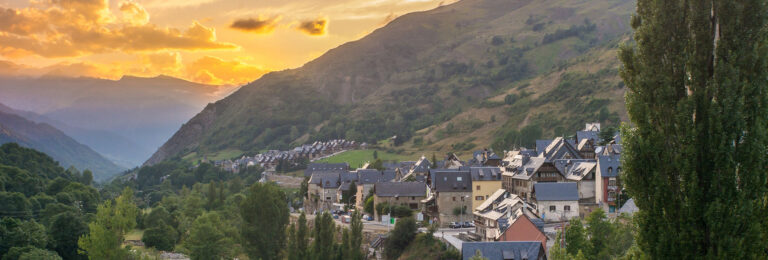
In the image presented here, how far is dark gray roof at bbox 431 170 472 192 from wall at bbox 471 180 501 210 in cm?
72

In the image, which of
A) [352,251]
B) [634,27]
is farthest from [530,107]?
[634,27]

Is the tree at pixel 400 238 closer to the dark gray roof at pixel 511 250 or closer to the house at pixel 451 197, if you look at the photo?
the house at pixel 451 197

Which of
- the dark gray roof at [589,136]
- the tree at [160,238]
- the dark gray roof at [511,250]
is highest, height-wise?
the dark gray roof at [589,136]

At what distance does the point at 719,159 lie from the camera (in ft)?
46.6

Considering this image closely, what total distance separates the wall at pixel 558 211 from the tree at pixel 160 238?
167 ft

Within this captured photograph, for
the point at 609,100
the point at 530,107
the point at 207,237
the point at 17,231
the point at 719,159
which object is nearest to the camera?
the point at 719,159

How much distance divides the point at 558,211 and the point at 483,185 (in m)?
13.0

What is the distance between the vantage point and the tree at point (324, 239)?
6159cm

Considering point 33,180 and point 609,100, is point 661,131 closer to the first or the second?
point 33,180

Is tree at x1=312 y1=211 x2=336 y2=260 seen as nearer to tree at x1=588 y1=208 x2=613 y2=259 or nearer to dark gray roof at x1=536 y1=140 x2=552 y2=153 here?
tree at x1=588 y1=208 x2=613 y2=259

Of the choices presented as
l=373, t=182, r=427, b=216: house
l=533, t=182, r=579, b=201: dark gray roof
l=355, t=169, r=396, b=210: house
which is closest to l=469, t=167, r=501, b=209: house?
l=373, t=182, r=427, b=216: house

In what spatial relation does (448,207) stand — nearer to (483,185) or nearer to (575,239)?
(483,185)

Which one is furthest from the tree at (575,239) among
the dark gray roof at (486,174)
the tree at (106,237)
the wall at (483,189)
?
the tree at (106,237)

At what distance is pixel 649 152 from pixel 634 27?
11.1 ft
